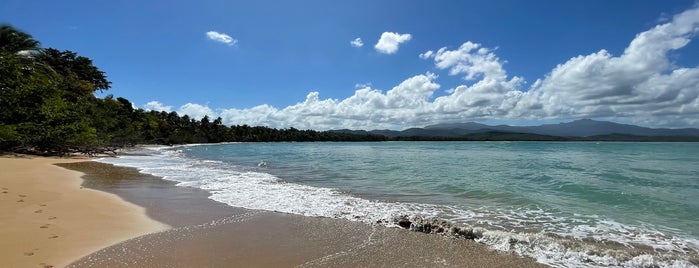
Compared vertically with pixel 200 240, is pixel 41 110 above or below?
above

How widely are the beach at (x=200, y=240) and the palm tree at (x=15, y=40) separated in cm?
4095

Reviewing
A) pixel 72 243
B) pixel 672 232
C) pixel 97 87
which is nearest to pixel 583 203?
pixel 672 232

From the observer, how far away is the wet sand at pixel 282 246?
19.1ft

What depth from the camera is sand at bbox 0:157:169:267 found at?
5.66 m

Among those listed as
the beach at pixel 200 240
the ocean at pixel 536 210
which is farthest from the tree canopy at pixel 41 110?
the beach at pixel 200 240

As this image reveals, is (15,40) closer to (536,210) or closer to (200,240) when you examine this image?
(200,240)

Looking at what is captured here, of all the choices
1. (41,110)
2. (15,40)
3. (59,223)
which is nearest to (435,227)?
(59,223)

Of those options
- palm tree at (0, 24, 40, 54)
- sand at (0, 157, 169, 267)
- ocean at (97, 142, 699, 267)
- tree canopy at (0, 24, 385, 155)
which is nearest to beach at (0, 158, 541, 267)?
sand at (0, 157, 169, 267)

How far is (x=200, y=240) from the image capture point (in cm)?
693

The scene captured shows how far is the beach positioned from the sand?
14 mm

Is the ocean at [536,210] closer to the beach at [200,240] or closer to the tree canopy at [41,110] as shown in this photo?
the beach at [200,240]

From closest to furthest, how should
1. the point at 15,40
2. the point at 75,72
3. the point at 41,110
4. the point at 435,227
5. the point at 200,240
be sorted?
the point at 200,240 < the point at 435,227 < the point at 41,110 < the point at 15,40 < the point at 75,72

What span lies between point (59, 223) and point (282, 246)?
465cm

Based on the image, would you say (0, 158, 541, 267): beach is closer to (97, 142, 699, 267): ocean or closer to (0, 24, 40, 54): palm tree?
(97, 142, 699, 267): ocean
